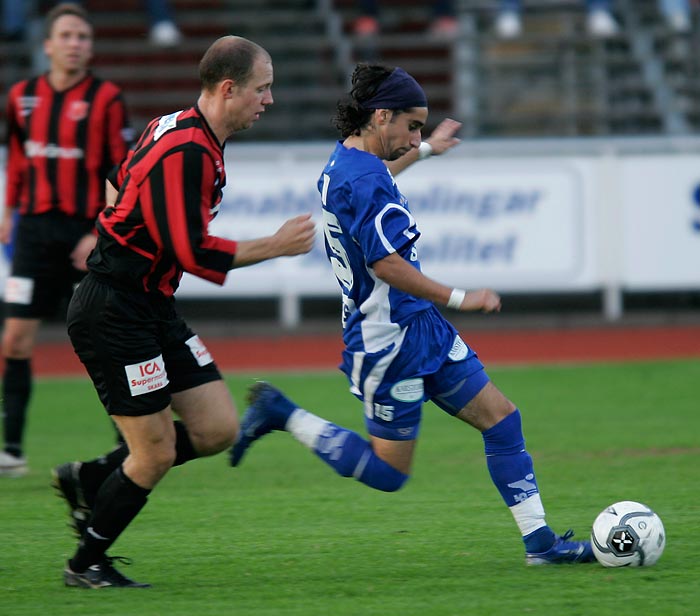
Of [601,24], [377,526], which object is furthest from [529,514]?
[601,24]

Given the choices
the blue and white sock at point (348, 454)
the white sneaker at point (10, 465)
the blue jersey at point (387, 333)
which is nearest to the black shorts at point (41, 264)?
the white sneaker at point (10, 465)

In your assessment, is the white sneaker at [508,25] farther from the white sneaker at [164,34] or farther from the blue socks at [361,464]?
the blue socks at [361,464]

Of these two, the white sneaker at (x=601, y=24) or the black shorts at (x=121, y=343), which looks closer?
the black shorts at (x=121, y=343)

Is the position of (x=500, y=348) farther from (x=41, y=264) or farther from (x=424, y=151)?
(x=424, y=151)

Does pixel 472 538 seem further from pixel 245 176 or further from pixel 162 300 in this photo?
pixel 245 176

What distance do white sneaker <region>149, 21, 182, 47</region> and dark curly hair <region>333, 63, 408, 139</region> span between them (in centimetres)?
1150

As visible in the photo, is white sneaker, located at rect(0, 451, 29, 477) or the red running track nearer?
white sneaker, located at rect(0, 451, 29, 477)

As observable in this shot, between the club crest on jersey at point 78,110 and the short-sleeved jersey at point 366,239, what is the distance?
2668 millimetres

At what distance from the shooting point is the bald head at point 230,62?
4430 millimetres

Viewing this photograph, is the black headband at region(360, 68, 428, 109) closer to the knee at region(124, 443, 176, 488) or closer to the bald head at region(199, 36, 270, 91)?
the bald head at region(199, 36, 270, 91)

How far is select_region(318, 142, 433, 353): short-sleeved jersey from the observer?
4.59 m

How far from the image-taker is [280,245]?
14.1ft

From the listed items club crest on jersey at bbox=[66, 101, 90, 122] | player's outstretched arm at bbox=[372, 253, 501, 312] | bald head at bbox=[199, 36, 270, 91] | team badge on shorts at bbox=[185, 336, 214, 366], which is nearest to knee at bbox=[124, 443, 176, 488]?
team badge on shorts at bbox=[185, 336, 214, 366]

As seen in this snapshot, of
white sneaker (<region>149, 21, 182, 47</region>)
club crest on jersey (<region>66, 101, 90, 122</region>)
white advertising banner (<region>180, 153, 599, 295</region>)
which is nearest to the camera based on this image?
club crest on jersey (<region>66, 101, 90, 122</region>)
